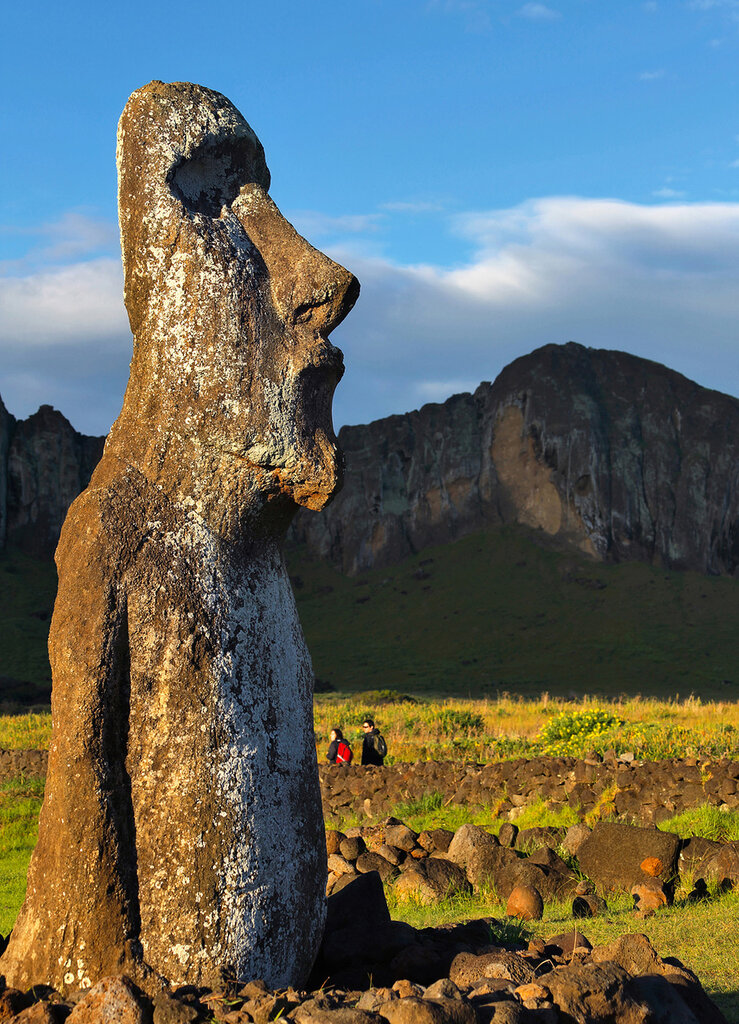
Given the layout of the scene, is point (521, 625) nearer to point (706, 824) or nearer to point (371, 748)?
point (371, 748)

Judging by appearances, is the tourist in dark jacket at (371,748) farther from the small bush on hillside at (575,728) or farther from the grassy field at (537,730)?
the small bush on hillside at (575,728)

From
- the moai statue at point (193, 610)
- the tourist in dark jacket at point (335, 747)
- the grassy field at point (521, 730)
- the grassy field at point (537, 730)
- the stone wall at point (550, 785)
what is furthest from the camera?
the grassy field at point (521, 730)

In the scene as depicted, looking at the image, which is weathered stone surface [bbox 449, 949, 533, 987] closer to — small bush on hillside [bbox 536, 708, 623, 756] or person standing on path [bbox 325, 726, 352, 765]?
person standing on path [bbox 325, 726, 352, 765]

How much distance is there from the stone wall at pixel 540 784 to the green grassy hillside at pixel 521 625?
2646cm

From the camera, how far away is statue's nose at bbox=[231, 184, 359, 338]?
432 cm

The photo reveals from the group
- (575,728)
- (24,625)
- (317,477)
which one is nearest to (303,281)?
Answer: (317,477)

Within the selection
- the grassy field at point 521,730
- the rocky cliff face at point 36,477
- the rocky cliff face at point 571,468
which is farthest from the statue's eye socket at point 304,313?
the rocky cliff face at point 36,477

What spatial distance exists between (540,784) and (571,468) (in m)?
52.4

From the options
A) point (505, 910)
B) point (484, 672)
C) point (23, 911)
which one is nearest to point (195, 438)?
point (23, 911)

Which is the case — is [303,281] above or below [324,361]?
above

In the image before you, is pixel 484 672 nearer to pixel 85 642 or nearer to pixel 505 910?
pixel 505 910

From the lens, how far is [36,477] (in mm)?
69875

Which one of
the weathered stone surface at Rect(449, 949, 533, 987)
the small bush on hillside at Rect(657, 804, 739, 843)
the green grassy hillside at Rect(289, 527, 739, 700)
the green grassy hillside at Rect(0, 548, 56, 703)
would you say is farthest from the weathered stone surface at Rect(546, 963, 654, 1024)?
the green grassy hillside at Rect(289, 527, 739, 700)

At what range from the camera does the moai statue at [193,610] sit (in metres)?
3.78
